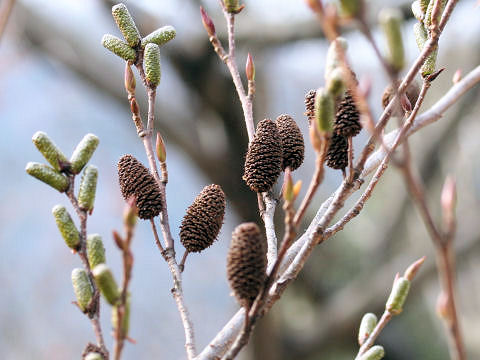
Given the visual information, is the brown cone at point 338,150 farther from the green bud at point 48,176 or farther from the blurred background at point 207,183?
the blurred background at point 207,183

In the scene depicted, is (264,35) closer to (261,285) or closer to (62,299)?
(261,285)

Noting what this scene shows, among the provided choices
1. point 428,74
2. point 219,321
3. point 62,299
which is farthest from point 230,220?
point 428,74

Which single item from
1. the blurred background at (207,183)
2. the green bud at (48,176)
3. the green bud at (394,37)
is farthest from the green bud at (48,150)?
the blurred background at (207,183)

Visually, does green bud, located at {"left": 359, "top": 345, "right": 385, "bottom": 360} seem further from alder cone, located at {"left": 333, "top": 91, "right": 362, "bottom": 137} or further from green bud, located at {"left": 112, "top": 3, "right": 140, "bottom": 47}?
green bud, located at {"left": 112, "top": 3, "right": 140, "bottom": 47}

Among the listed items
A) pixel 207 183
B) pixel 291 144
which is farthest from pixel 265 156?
pixel 207 183

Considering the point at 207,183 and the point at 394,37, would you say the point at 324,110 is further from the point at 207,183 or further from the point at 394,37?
the point at 207,183

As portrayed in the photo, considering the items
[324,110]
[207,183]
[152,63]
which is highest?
[207,183]

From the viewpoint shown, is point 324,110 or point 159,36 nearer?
point 324,110
